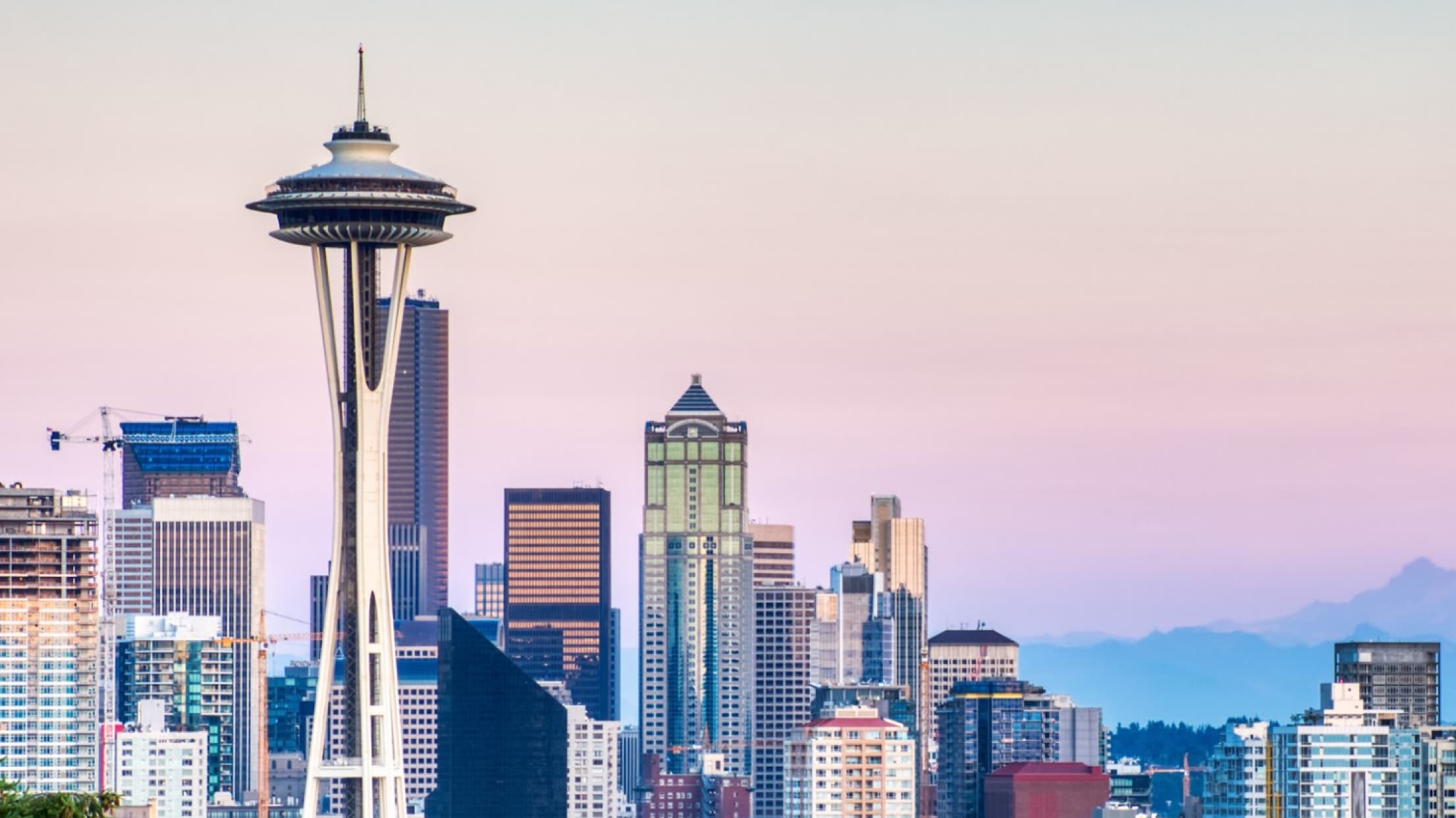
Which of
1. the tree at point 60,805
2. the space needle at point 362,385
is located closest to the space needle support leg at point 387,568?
the space needle at point 362,385

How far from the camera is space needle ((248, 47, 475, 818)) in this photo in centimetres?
17675

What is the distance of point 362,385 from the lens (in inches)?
6934

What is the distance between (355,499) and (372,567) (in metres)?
3.54

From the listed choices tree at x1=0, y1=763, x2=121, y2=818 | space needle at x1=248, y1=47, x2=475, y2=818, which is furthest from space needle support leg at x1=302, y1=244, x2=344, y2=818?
tree at x1=0, y1=763, x2=121, y2=818

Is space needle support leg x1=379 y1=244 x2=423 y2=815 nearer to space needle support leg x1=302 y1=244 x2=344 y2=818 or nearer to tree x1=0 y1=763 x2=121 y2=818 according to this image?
space needle support leg x1=302 y1=244 x2=344 y2=818

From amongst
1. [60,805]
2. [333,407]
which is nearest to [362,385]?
[333,407]

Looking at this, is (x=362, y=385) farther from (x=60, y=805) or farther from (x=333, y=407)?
(x=60, y=805)

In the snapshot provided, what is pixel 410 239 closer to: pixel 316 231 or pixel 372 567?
pixel 316 231

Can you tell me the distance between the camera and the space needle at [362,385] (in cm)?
17675

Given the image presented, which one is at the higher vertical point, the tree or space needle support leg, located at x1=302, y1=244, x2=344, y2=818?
space needle support leg, located at x1=302, y1=244, x2=344, y2=818

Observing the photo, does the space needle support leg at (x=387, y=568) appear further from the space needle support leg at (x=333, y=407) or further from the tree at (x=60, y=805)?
the tree at (x=60, y=805)

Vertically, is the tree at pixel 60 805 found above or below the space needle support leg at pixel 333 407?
below

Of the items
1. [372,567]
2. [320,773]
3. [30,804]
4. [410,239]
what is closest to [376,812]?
[320,773]

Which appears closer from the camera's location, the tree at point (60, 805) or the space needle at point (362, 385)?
the tree at point (60, 805)
